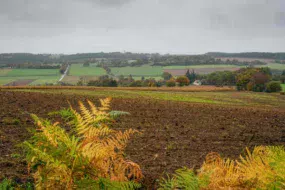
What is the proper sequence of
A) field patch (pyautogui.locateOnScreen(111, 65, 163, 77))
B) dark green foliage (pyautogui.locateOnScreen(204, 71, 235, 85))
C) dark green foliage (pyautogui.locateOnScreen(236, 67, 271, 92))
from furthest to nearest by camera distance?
1. field patch (pyautogui.locateOnScreen(111, 65, 163, 77))
2. dark green foliage (pyautogui.locateOnScreen(204, 71, 235, 85))
3. dark green foliage (pyautogui.locateOnScreen(236, 67, 271, 92))

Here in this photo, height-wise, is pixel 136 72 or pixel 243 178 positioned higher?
pixel 243 178

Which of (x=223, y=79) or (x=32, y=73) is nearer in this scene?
(x=223, y=79)

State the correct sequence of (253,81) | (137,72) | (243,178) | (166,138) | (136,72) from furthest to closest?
(137,72) → (136,72) → (253,81) → (166,138) → (243,178)

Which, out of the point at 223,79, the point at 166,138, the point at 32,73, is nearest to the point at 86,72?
the point at 32,73

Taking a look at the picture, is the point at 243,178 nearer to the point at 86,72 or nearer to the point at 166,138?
the point at 166,138

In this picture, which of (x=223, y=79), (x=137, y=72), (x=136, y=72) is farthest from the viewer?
(x=137, y=72)

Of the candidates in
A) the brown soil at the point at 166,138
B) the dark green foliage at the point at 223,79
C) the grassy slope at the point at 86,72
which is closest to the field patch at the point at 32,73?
the grassy slope at the point at 86,72

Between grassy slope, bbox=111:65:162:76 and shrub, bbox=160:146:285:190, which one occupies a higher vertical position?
shrub, bbox=160:146:285:190

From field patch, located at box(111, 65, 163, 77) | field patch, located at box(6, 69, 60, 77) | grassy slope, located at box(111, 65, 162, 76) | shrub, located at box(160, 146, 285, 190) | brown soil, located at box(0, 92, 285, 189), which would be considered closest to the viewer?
shrub, located at box(160, 146, 285, 190)

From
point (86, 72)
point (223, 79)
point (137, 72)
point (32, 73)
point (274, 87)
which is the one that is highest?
point (32, 73)

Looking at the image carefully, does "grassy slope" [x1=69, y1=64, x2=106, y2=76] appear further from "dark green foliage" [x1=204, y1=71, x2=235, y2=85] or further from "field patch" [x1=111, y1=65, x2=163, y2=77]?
"dark green foliage" [x1=204, y1=71, x2=235, y2=85]

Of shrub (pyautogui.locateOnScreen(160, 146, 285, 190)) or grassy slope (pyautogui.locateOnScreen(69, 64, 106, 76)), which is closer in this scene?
shrub (pyautogui.locateOnScreen(160, 146, 285, 190))

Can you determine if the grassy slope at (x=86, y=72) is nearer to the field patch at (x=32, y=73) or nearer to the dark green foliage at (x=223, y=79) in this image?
the field patch at (x=32, y=73)

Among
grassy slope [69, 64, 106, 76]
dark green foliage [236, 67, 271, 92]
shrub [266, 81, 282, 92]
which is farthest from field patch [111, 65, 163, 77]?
shrub [266, 81, 282, 92]
